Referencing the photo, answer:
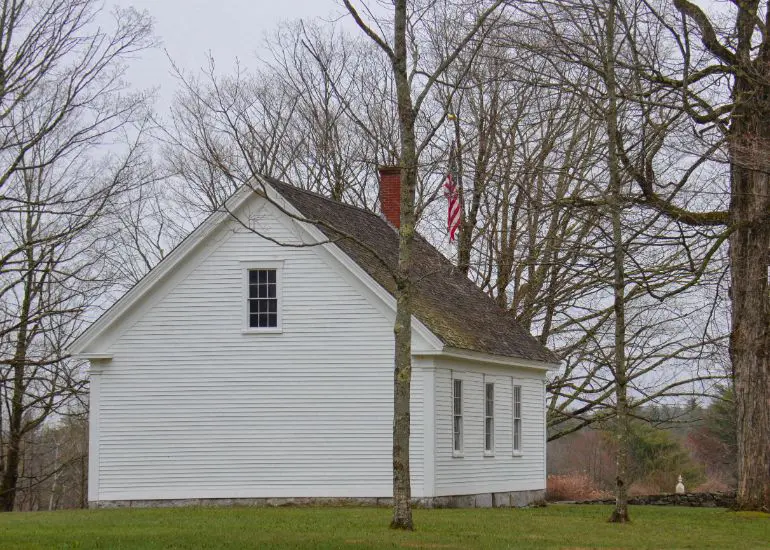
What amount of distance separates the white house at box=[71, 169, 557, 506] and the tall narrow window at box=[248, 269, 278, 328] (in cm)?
3

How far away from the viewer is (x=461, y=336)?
27.8 metres

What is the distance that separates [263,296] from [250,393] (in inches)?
85.3

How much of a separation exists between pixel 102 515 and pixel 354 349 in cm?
659

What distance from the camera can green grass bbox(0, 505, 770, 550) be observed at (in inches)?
650

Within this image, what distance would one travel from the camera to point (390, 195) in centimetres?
3466

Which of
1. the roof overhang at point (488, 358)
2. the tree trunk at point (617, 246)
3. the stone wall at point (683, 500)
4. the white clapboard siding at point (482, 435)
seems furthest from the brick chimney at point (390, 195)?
the tree trunk at point (617, 246)

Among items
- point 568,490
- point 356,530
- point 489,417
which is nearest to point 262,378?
point 489,417

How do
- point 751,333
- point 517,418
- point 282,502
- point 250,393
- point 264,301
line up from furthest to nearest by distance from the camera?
point 517,418
point 264,301
point 250,393
point 282,502
point 751,333

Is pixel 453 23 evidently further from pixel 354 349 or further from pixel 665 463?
pixel 665 463

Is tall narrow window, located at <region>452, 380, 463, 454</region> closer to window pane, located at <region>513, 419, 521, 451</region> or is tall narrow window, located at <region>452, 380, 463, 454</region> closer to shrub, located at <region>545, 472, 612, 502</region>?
window pane, located at <region>513, 419, 521, 451</region>

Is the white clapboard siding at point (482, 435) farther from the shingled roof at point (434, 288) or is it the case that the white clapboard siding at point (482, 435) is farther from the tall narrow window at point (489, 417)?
the shingled roof at point (434, 288)

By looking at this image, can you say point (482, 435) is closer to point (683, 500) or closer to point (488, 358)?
point (488, 358)

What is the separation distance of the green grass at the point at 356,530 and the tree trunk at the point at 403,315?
24.0 inches

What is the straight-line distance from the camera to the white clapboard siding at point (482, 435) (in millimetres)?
26828
